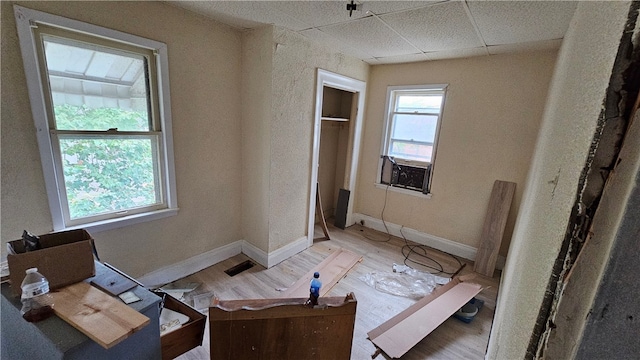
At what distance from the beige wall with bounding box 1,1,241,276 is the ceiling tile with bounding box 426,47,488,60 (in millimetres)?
2138

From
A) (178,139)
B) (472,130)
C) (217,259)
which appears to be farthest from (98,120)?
(472,130)

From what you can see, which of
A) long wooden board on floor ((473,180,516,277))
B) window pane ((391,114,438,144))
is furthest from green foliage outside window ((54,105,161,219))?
long wooden board on floor ((473,180,516,277))

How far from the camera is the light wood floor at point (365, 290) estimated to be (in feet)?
5.99

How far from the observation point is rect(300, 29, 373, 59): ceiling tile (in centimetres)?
239

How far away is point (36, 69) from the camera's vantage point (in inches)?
59.7

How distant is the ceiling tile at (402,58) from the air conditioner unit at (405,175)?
125cm

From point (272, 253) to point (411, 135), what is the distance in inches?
92.1

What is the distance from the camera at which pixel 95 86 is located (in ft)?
5.88

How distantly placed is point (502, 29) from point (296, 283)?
2.81m

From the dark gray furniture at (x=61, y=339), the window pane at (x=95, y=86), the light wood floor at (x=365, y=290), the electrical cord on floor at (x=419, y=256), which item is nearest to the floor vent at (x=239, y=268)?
the light wood floor at (x=365, y=290)

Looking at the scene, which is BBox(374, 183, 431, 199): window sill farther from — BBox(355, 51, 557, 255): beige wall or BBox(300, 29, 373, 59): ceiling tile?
BBox(300, 29, 373, 59): ceiling tile

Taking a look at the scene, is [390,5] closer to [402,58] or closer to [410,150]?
[402,58]

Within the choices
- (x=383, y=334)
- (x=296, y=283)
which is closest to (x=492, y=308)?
(x=383, y=334)

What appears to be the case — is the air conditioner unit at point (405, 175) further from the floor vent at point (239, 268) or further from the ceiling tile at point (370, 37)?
the floor vent at point (239, 268)
